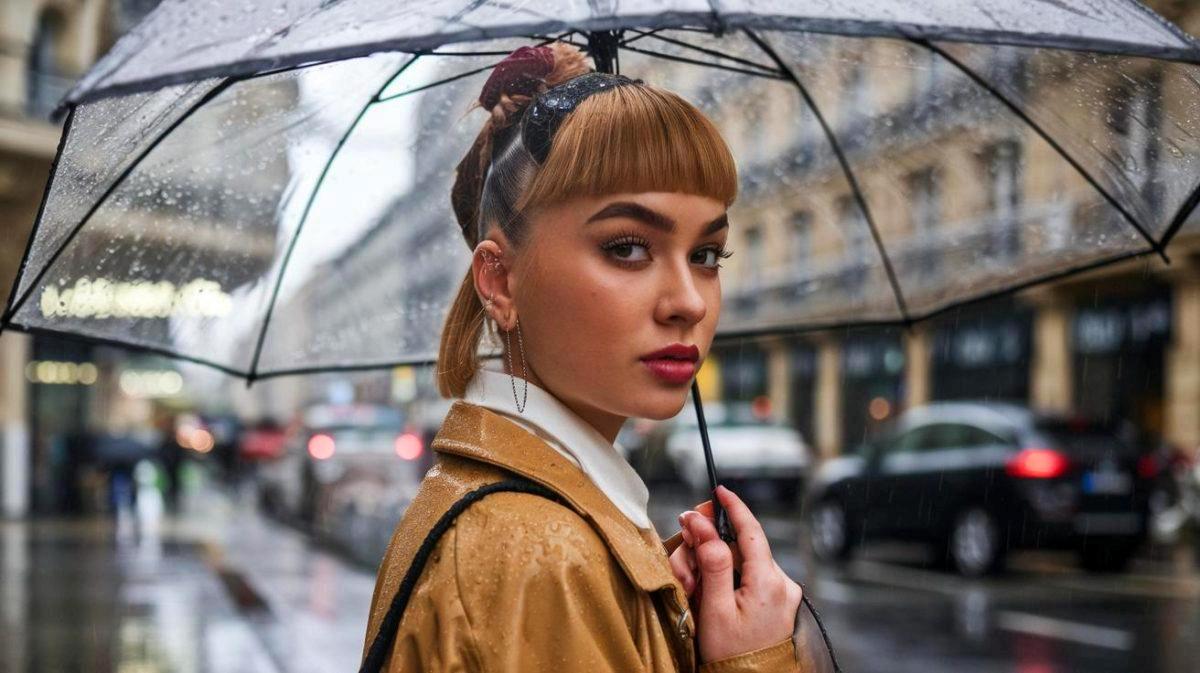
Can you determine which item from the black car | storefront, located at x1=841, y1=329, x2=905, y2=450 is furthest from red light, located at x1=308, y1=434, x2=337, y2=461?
storefront, located at x1=841, y1=329, x2=905, y2=450

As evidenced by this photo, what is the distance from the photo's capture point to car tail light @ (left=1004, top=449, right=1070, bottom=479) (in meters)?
12.3

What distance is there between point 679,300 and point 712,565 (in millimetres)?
363

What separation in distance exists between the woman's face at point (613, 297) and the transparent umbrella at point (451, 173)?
Answer: 0.38 meters

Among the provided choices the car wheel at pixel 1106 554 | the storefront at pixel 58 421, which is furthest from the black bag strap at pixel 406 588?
the storefront at pixel 58 421

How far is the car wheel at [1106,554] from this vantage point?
12688 mm

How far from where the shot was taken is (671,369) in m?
1.86

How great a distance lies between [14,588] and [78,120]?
10.0 m

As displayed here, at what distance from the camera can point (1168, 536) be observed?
16.5 meters

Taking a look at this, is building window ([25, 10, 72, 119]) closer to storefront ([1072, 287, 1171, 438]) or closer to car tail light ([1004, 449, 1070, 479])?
car tail light ([1004, 449, 1070, 479])

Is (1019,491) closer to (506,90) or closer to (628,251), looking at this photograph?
(506,90)

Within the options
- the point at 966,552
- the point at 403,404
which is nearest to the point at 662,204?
the point at 966,552

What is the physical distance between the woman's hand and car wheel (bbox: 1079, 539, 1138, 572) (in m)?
11.6

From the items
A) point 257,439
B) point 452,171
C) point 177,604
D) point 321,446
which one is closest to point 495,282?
point 452,171

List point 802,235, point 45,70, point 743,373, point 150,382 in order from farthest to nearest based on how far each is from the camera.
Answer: point 150,382, point 743,373, point 45,70, point 802,235
